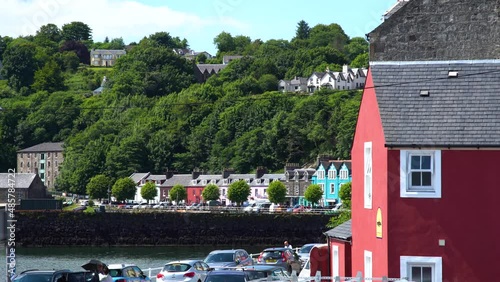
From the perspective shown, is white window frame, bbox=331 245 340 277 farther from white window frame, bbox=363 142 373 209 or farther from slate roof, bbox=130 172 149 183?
slate roof, bbox=130 172 149 183

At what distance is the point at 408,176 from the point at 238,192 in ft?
413

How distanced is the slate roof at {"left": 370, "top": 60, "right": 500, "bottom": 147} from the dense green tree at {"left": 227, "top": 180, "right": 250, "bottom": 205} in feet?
409

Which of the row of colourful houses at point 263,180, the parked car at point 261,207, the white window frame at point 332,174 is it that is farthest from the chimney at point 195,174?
the parked car at point 261,207

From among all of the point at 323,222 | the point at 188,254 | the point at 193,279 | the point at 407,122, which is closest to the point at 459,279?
the point at 407,122

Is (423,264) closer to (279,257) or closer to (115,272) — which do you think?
(115,272)

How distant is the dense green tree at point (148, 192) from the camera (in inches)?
6599

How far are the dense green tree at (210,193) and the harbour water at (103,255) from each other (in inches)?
1906

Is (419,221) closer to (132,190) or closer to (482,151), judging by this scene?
(482,151)

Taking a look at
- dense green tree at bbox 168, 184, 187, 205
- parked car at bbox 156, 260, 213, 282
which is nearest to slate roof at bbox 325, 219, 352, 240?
parked car at bbox 156, 260, 213, 282

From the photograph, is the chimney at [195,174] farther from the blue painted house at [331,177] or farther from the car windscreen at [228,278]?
the car windscreen at [228,278]

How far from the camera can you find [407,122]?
28656mm

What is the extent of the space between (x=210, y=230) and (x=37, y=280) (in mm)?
84403

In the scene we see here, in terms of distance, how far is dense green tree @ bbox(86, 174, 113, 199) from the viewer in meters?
171

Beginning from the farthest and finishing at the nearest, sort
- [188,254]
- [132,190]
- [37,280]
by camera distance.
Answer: [132,190] < [188,254] < [37,280]
